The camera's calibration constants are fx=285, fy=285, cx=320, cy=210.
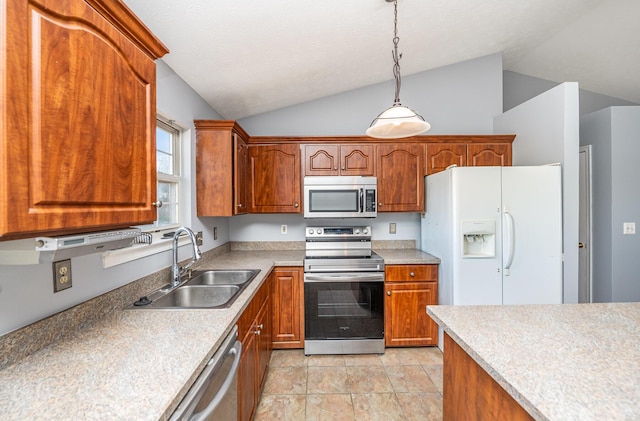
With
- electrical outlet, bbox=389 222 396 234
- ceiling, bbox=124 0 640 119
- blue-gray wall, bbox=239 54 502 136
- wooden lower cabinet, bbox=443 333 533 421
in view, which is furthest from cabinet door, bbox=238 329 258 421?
blue-gray wall, bbox=239 54 502 136

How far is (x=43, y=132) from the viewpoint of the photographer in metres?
0.67

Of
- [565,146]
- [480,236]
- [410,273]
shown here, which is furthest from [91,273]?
[565,146]

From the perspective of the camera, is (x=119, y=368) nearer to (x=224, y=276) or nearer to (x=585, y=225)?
(x=224, y=276)

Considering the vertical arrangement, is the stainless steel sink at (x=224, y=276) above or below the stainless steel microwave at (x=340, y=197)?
below

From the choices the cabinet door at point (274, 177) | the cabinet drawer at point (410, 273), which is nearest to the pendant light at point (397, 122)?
the cabinet door at point (274, 177)

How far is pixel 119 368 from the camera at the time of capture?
870mm

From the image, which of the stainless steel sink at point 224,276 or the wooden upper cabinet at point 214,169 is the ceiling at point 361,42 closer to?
the wooden upper cabinet at point 214,169

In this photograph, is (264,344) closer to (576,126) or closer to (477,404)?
(477,404)

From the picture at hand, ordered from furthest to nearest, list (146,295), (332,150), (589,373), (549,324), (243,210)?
(332,150)
(243,210)
(146,295)
(549,324)
(589,373)

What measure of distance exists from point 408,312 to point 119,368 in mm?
2243

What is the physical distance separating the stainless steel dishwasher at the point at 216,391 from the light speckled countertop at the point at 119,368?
0.04 meters

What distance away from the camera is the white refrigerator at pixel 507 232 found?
2303mm

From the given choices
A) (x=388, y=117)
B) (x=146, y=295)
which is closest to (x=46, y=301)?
(x=146, y=295)

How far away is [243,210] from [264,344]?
3.73 ft
